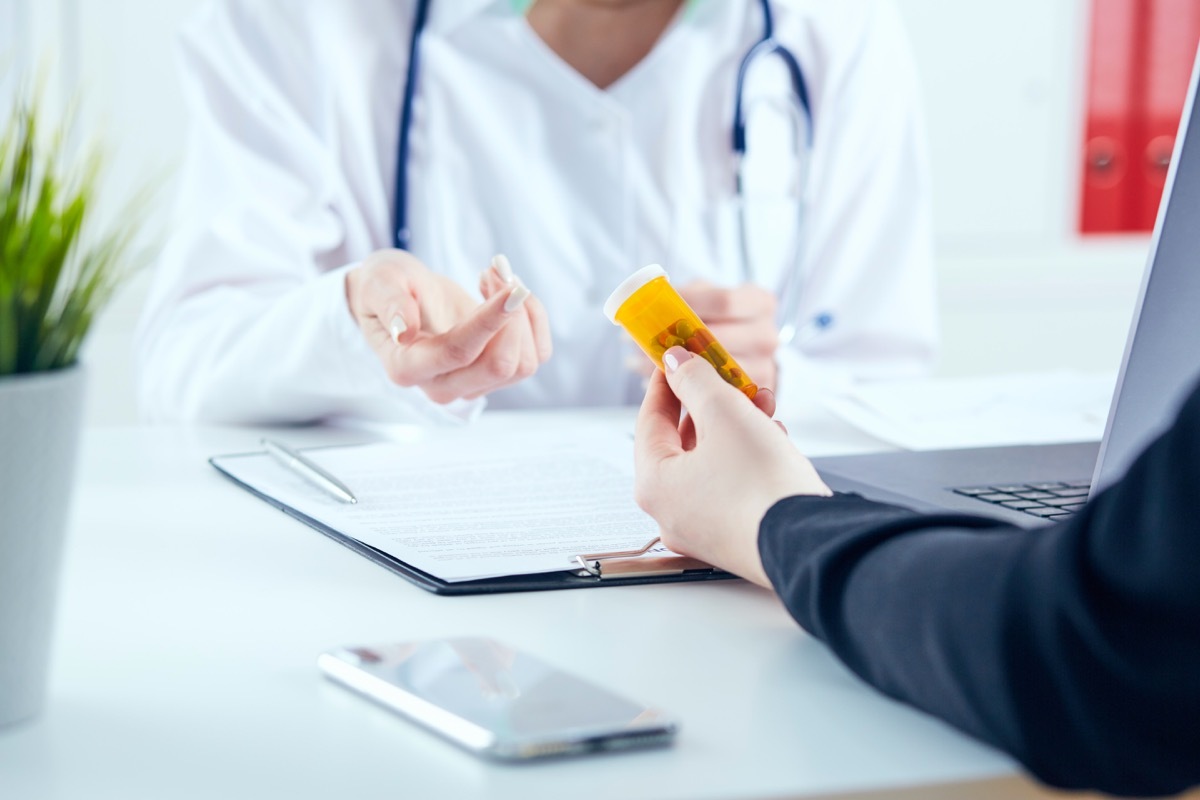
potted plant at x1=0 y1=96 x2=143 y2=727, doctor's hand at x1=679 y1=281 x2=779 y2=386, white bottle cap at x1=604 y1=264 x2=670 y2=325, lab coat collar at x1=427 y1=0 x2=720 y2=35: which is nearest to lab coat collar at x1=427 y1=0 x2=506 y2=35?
lab coat collar at x1=427 y1=0 x2=720 y2=35

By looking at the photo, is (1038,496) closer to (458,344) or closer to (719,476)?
(719,476)

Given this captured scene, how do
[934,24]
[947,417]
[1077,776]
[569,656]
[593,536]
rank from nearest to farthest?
[1077,776] → [569,656] → [593,536] → [947,417] → [934,24]

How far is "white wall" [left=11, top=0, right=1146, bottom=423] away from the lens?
253cm

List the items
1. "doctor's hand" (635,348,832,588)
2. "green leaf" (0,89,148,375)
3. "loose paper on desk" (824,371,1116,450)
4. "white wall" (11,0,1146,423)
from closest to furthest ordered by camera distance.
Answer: "green leaf" (0,89,148,375) → "doctor's hand" (635,348,832,588) → "loose paper on desk" (824,371,1116,450) → "white wall" (11,0,1146,423)

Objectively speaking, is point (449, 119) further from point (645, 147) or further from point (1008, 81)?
point (1008, 81)

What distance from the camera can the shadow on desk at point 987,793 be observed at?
404 mm

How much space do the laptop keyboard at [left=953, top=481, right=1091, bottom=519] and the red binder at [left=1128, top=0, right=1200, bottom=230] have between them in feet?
6.59

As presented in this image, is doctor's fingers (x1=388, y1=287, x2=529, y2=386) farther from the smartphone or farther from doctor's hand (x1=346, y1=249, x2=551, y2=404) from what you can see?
the smartphone

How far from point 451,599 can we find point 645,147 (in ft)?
2.99

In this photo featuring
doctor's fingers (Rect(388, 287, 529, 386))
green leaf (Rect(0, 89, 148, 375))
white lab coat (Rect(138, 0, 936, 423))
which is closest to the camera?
green leaf (Rect(0, 89, 148, 375))

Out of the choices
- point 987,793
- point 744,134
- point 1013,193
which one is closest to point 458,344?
point 987,793

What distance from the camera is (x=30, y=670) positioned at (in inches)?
17.7

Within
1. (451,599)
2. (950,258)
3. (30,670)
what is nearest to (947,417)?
(451,599)

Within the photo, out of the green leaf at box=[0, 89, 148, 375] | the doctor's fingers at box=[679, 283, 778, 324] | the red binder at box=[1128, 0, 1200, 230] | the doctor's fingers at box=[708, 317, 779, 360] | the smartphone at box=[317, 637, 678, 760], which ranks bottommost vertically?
the smartphone at box=[317, 637, 678, 760]
